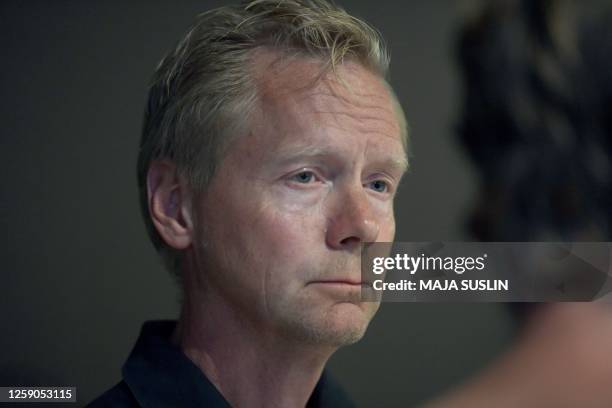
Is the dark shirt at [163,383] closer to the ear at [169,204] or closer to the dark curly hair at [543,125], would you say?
the ear at [169,204]

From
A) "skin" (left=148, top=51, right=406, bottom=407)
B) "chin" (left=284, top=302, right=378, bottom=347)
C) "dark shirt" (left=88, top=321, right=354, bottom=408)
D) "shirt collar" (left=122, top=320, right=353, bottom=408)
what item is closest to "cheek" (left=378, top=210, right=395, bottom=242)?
"skin" (left=148, top=51, right=406, bottom=407)

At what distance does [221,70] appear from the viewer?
1.41 m

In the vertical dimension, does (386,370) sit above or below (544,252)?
below

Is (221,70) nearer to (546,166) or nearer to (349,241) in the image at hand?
(349,241)

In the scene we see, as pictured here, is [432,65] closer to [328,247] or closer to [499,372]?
[328,247]

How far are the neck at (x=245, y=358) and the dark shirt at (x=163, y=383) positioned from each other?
1.2 inches

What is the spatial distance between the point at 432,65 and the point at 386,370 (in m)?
0.46

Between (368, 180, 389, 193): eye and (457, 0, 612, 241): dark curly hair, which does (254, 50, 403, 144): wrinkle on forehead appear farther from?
(457, 0, 612, 241): dark curly hair

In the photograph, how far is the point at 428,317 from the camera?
1494mm

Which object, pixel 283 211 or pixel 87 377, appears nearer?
pixel 283 211

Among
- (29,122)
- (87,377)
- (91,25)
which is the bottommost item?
(87,377)

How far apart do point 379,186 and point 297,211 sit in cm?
13

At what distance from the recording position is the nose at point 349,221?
4.49ft

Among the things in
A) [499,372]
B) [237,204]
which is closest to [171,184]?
[237,204]
